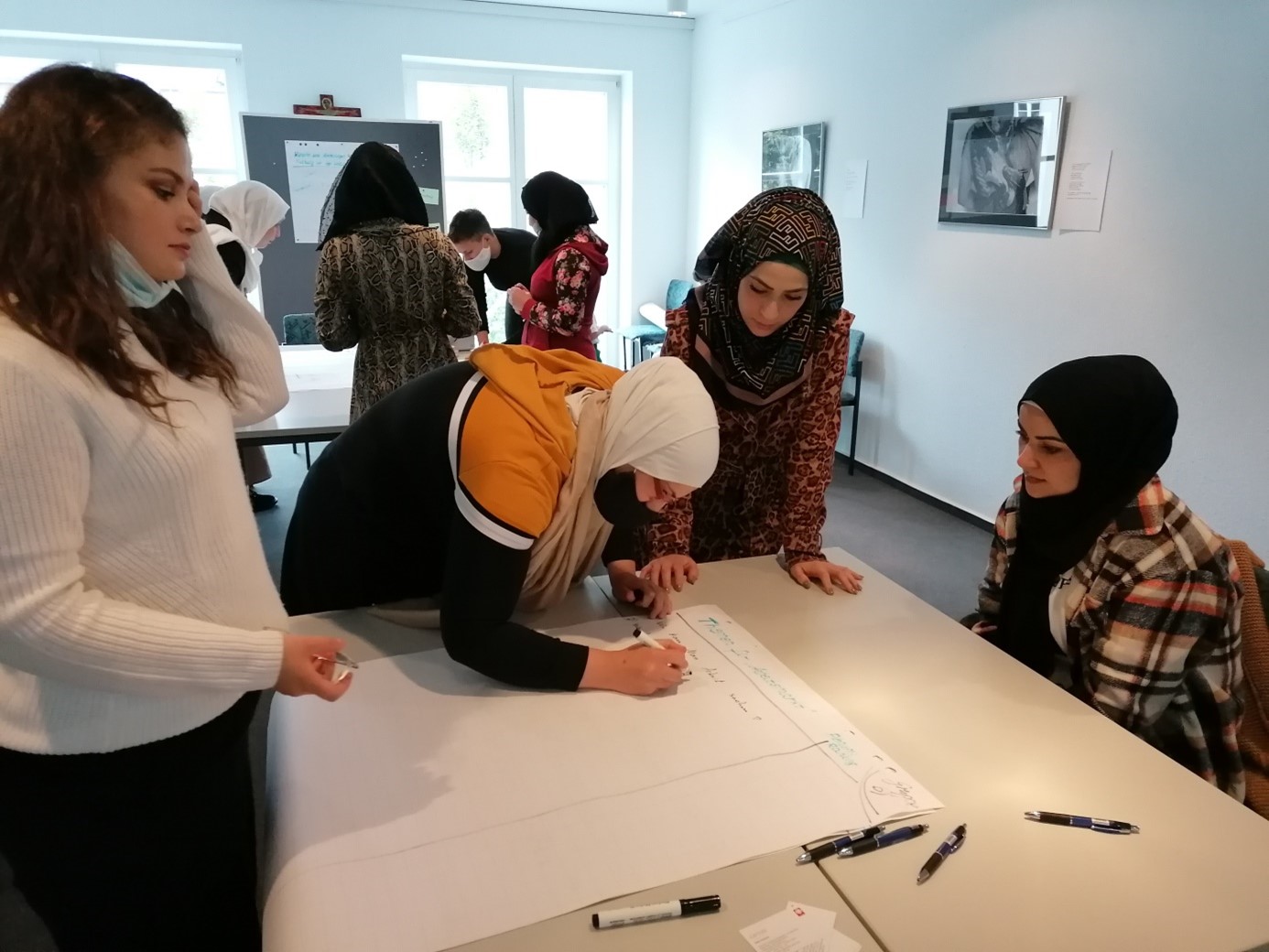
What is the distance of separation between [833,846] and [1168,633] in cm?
62

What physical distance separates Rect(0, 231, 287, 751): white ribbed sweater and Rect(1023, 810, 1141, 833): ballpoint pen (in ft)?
2.65

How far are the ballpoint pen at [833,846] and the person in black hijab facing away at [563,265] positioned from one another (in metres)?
2.67

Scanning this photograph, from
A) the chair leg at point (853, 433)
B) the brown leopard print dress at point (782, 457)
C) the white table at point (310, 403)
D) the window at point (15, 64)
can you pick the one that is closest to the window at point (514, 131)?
the chair leg at point (853, 433)

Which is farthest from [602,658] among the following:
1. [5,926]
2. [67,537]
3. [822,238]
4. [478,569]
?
[5,926]

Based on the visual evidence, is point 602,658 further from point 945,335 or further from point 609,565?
point 945,335

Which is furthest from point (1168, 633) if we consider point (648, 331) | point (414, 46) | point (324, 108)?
point (414, 46)

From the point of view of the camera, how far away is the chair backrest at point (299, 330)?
13.4ft

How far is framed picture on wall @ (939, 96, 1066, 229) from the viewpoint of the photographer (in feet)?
10.3

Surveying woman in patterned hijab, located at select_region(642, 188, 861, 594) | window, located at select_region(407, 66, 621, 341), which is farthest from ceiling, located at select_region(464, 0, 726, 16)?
woman in patterned hijab, located at select_region(642, 188, 861, 594)

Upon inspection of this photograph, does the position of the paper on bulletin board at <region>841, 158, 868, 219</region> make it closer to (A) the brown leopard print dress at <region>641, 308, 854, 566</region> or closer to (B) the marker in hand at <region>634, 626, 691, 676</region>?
(A) the brown leopard print dress at <region>641, 308, 854, 566</region>

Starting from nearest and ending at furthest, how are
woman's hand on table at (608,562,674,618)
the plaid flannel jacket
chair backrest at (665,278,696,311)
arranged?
1. the plaid flannel jacket
2. woman's hand on table at (608,562,674,618)
3. chair backrest at (665,278,696,311)

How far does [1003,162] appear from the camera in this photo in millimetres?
3344

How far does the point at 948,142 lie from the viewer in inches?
143

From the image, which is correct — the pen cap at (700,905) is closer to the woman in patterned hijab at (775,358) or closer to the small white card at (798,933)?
the small white card at (798,933)
